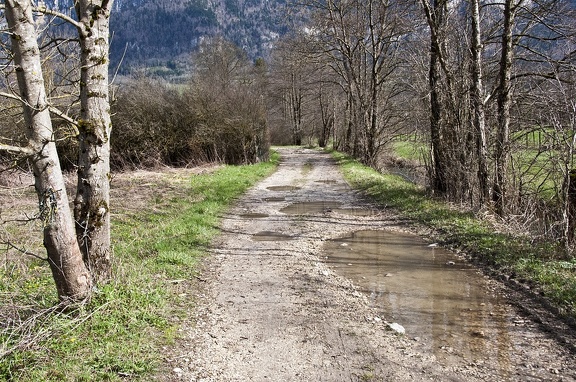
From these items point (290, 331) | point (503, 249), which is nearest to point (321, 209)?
point (503, 249)

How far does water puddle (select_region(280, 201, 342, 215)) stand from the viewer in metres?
11.3

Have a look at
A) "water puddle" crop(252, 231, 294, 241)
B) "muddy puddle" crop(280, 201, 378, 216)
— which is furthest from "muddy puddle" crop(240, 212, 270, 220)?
"water puddle" crop(252, 231, 294, 241)

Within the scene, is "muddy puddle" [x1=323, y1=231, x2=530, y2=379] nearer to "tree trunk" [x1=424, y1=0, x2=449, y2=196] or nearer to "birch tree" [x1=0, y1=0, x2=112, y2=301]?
"birch tree" [x1=0, y1=0, x2=112, y2=301]

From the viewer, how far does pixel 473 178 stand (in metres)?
10.8

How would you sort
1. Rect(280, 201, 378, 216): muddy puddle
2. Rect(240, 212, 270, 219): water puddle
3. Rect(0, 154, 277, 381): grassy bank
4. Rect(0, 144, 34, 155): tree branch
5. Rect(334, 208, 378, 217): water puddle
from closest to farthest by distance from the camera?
Rect(0, 144, 34, 155): tree branch
Rect(0, 154, 277, 381): grassy bank
Rect(240, 212, 270, 219): water puddle
Rect(334, 208, 378, 217): water puddle
Rect(280, 201, 378, 216): muddy puddle

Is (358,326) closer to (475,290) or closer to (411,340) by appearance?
(411,340)

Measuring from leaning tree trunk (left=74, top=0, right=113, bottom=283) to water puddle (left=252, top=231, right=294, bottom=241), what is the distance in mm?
4147

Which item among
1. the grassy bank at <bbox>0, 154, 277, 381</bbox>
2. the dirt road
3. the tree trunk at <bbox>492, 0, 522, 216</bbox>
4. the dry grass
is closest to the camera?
the grassy bank at <bbox>0, 154, 277, 381</bbox>

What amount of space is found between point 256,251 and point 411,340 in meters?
3.76

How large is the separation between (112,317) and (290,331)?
1.91 meters

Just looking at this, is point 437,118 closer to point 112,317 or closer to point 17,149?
point 112,317

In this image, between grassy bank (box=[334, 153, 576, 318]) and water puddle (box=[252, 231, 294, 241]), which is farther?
water puddle (box=[252, 231, 294, 241])

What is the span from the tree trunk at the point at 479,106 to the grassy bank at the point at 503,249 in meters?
0.92

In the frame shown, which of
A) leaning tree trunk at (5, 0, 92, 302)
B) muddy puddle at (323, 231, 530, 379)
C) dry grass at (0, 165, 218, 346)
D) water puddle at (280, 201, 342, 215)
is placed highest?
leaning tree trunk at (5, 0, 92, 302)
